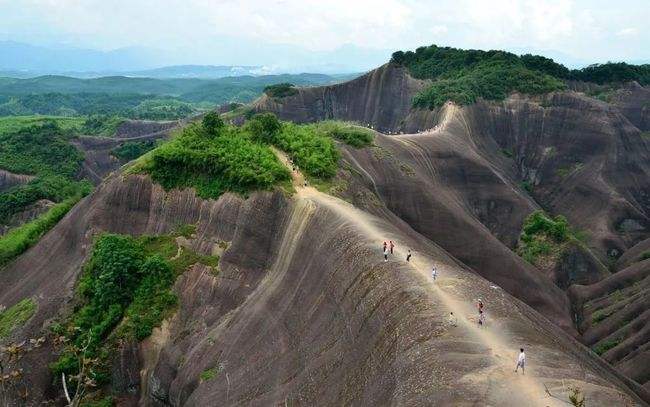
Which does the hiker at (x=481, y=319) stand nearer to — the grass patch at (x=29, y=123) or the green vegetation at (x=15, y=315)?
the green vegetation at (x=15, y=315)

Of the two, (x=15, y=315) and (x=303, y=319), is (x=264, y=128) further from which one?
(x=15, y=315)

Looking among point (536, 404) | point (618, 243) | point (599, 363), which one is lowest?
point (618, 243)

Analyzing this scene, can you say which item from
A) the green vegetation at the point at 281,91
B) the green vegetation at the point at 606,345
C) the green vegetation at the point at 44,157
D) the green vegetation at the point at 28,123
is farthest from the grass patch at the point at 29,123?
the green vegetation at the point at 606,345

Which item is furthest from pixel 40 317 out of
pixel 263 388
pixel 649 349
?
pixel 649 349

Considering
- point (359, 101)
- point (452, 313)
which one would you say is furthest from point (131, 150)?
point (452, 313)

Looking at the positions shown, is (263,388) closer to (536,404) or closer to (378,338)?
(378,338)

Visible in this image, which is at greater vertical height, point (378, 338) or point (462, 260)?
point (378, 338)

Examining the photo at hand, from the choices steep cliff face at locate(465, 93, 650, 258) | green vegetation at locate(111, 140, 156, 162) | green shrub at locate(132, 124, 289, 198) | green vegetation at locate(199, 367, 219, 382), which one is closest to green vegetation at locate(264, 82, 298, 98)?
green vegetation at locate(111, 140, 156, 162)
